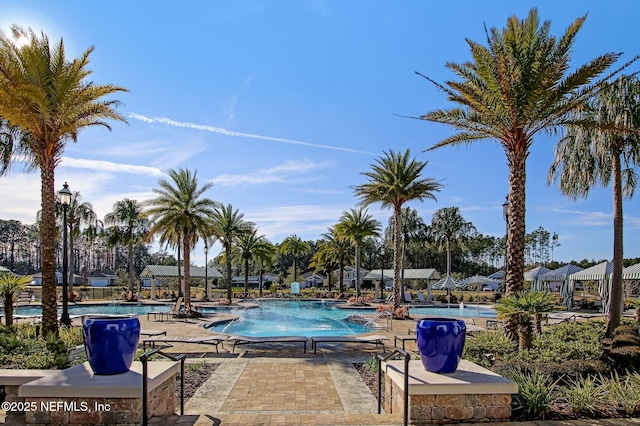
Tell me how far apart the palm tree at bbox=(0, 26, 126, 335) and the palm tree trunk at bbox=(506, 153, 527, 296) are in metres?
11.2

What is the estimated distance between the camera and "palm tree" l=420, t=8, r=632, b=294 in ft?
35.8

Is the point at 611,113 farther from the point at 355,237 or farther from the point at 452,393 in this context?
the point at 355,237

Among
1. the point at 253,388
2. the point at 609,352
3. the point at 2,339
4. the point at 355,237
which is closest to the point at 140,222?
the point at 355,237

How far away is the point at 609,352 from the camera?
9.17 meters

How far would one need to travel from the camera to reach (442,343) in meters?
6.00

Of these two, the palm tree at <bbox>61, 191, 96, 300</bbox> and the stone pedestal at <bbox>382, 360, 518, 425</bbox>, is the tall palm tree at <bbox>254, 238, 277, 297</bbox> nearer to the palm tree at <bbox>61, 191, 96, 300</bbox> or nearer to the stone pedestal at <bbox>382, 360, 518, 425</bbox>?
the palm tree at <bbox>61, 191, 96, 300</bbox>

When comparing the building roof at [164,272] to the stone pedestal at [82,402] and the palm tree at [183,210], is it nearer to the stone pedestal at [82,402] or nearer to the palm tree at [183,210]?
the palm tree at [183,210]

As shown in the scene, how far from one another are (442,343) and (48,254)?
36.8 feet

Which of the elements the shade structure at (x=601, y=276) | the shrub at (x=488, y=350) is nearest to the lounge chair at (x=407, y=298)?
the shade structure at (x=601, y=276)

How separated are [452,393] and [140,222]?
142 ft

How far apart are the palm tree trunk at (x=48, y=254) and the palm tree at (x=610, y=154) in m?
15.7

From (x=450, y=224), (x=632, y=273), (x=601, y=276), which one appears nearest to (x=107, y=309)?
(x=601, y=276)

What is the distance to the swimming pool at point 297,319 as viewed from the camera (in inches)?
818

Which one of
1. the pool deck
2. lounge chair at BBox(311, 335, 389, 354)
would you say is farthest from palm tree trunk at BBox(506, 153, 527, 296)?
lounge chair at BBox(311, 335, 389, 354)
